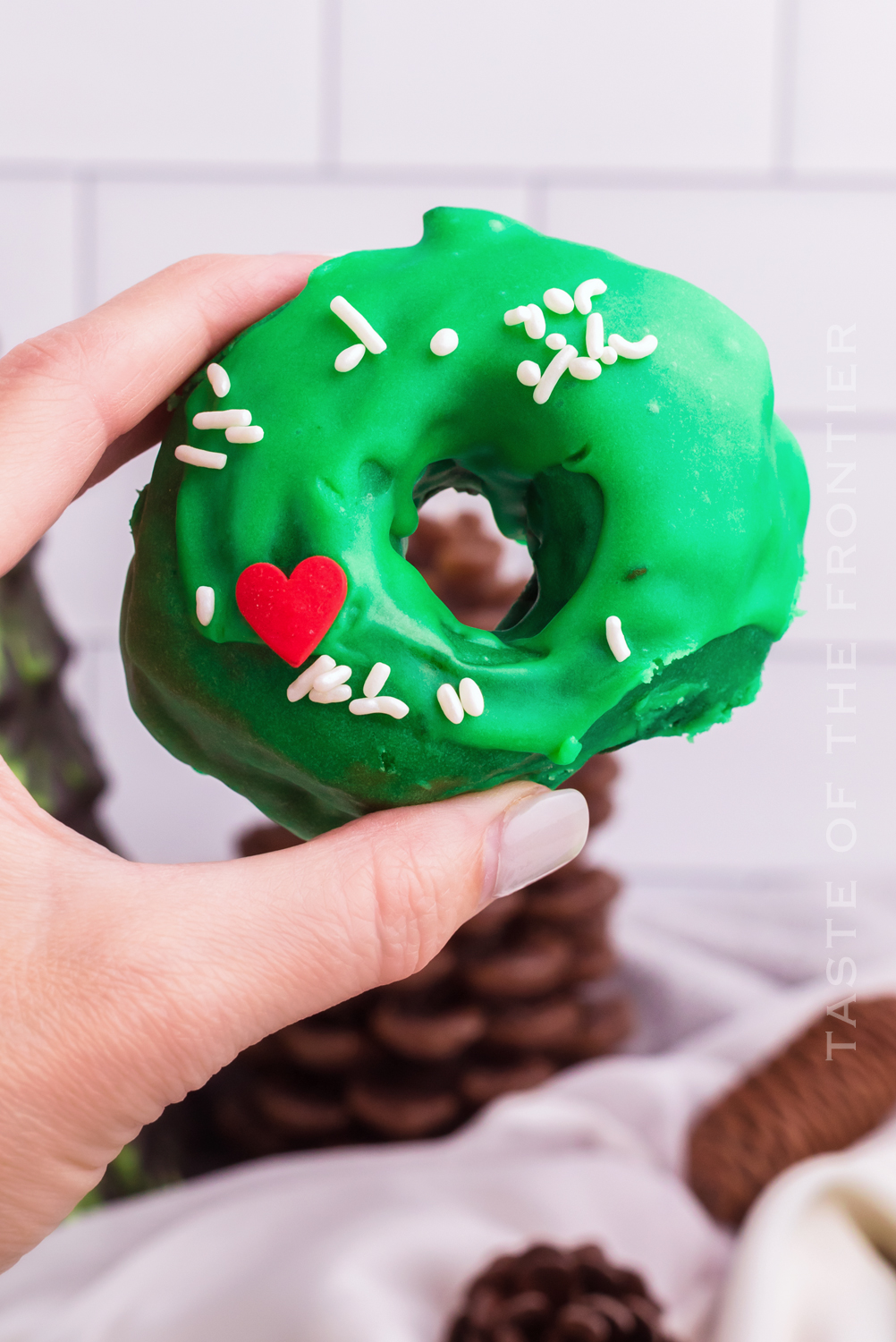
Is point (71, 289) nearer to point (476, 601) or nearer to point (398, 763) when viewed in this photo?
point (476, 601)

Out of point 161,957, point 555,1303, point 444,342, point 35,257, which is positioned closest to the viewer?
point 161,957

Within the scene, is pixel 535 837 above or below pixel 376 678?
below

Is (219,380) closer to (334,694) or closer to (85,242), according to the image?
(334,694)

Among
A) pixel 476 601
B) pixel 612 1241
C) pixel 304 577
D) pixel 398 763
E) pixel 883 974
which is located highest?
pixel 304 577

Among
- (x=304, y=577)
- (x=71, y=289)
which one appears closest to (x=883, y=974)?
(x=304, y=577)

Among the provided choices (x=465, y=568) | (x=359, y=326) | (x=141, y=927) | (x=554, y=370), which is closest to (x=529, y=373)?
(x=554, y=370)

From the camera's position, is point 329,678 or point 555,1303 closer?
point 329,678

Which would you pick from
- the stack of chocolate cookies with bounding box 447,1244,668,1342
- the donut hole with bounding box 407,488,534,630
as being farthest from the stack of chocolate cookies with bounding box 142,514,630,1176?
the stack of chocolate cookies with bounding box 447,1244,668,1342
